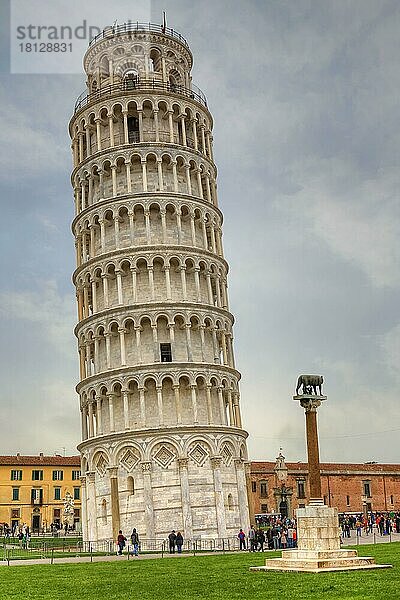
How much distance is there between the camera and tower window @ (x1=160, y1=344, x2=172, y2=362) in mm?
52625

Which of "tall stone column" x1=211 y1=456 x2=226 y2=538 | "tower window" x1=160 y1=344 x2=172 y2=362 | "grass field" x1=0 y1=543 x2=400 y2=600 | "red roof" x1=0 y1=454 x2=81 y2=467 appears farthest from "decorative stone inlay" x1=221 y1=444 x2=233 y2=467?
"red roof" x1=0 y1=454 x2=81 y2=467

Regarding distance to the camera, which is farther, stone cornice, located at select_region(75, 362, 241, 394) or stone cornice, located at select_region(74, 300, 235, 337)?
stone cornice, located at select_region(74, 300, 235, 337)

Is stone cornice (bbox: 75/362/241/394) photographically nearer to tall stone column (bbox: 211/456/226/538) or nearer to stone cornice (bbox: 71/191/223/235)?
tall stone column (bbox: 211/456/226/538)

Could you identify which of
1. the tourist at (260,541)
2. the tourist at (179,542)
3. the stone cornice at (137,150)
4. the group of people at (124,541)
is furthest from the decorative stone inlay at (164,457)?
the stone cornice at (137,150)

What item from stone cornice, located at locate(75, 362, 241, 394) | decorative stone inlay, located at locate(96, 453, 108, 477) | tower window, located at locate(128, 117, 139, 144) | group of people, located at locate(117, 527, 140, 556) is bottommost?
group of people, located at locate(117, 527, 140, 556)

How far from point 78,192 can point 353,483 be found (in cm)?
4538

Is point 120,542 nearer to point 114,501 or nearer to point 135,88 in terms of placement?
point 114,501

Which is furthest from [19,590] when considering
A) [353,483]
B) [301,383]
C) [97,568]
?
[353,483]

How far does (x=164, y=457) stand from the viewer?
A: 5025cm

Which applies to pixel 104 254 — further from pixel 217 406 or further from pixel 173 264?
pixel 217 406

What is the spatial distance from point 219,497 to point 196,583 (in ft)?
92.1

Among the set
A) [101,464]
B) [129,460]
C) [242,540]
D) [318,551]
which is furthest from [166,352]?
[318,551]

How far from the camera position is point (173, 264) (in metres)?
54.8

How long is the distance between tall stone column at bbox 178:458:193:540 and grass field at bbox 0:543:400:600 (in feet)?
60.6
